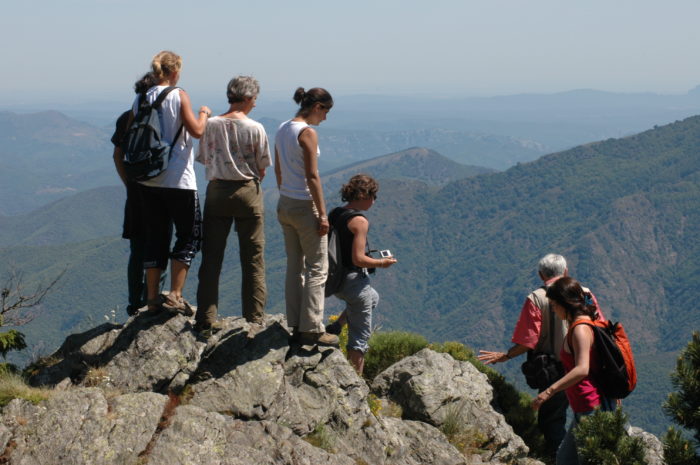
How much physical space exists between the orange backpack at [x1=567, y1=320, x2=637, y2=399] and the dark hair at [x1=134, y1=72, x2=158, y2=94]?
4.96 meters

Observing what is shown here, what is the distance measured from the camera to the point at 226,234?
7961 mm

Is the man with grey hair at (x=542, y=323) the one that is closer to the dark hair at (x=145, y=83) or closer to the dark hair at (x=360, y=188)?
the dark hair at (x=360, y=188)

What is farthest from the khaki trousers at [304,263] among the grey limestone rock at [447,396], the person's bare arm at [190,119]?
the grey limestone rock at [447,396]

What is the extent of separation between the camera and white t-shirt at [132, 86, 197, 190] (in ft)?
23.6

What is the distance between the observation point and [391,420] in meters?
7.95

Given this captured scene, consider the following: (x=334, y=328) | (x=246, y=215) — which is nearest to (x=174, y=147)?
(x=246, y=215)

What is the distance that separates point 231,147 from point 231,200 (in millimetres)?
584

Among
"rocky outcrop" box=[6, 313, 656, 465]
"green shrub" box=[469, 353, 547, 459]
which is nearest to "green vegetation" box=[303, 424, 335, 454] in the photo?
"rocky outcrop" box=[6, 313, 656, 465]

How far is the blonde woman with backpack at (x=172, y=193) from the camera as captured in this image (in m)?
7.20

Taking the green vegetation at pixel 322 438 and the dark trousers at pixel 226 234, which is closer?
the green vegetation at pixel 322 438

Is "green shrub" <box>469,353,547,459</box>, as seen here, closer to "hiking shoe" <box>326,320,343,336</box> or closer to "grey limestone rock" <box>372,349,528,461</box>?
"grey limestone rock" <box>372,349,528,461</box>

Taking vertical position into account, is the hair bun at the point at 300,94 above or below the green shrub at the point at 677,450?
above

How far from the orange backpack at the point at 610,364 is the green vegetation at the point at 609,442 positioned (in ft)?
2.63

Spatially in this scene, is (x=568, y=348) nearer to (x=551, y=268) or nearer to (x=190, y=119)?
(x=551, y=268)
